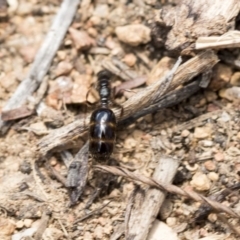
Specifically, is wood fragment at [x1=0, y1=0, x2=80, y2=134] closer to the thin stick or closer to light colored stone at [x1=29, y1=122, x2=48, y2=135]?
light colored stone at [x1=29, y1=122, x2=48, y2=135]

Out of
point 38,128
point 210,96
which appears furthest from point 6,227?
point 210,96

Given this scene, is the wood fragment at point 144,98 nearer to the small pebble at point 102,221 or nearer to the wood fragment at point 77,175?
the wood fragment at point 77,175

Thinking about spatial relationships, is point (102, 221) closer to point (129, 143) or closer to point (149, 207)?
point (149, 207)

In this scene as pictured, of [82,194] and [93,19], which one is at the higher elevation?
[93,19]

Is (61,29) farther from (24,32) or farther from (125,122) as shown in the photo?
(125,122)

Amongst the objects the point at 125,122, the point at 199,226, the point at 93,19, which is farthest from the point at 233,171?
the point at 93,19

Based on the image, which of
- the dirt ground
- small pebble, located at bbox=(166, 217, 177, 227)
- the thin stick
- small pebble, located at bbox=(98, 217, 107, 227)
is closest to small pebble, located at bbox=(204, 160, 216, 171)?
the dirt ground
